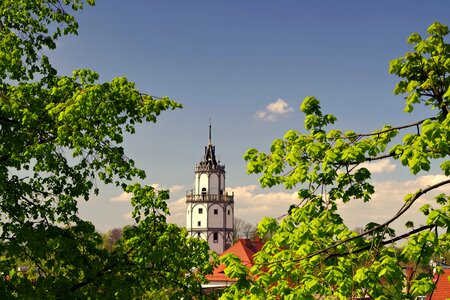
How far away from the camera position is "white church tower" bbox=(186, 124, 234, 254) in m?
84.1

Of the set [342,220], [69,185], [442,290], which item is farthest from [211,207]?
[342,220]

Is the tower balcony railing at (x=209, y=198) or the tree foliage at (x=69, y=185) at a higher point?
the tower balcony railing at (x=209, y=198)

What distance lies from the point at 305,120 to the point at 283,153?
986 millimetres

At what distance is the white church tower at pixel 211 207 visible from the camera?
3312 inches

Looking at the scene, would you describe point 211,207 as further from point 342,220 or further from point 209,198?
point 342,220

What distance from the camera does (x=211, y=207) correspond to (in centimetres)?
8431

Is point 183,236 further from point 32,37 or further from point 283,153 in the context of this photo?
point 32,37

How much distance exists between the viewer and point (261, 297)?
24.7ft

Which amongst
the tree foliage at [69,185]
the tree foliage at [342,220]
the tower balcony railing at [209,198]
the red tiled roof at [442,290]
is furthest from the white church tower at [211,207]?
the tree foliage at [342,220]

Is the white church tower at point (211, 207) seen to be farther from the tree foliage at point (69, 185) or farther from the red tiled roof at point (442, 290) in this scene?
the tree foliage at point (69, 185)

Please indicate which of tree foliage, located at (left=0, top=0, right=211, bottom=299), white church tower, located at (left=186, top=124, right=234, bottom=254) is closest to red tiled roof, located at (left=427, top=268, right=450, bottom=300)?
tree foliage, located at (left=0, top=0, right=211, bottom=299)

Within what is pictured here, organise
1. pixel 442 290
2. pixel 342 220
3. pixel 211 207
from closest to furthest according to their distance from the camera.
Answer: pixel 342 220 < pixel 442 290 < pixel 211 207

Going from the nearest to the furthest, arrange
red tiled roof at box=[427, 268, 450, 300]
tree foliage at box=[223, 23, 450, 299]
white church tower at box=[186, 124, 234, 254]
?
tree foliage at box=[223, 23, 450, 299] < red tiled roof at box=[427, 268, 450, 300] < white church tower at box=[186, 124, 234, 254]

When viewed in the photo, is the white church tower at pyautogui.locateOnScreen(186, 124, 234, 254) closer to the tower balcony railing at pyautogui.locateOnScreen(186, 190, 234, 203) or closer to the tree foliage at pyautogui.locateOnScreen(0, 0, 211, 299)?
the tower balcony railing at pyautogui.locateOnScreen(186, 190, 234, 203)
